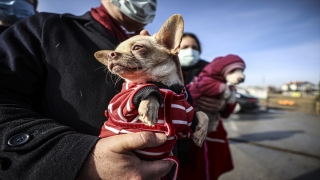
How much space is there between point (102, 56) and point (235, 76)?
7.35ft

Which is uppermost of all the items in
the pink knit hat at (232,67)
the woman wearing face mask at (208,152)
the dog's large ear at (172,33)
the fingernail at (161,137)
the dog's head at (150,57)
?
the dog's large ear at (172,33)

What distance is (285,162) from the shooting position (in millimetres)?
4395

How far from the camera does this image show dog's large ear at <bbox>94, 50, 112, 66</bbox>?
1284mm

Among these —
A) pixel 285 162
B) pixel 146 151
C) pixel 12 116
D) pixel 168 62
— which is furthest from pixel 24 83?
pixel 285 162

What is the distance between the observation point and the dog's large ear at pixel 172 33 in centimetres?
136

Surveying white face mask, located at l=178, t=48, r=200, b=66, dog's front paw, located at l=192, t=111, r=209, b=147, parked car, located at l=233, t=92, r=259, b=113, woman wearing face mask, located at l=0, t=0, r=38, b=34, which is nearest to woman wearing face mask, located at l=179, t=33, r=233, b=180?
white face mask, located at l=178, t=48, r=200, b=66

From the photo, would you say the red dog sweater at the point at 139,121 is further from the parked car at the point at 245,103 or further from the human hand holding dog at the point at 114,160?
the parked car at the point at 245,103

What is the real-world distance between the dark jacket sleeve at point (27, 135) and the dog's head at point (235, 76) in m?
2.46

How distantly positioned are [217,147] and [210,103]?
26.4 inches

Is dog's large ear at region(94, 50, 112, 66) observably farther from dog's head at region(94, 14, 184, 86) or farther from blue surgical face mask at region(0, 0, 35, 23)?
blue surgical face mask at region(0, 0, 35, 23)

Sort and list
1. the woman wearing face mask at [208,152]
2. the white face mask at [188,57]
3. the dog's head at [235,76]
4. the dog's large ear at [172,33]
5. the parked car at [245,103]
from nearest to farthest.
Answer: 1. the dog's large ear at [172,33]
2. the woman wearing face mask at [208,152]
3. the dog's head at [235,76]
4. the white face mask at [188,57]
5. the parked car at [245,103]

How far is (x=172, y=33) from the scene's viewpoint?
1.46m

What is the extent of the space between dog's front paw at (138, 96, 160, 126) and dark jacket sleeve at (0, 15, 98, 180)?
0.96 ft

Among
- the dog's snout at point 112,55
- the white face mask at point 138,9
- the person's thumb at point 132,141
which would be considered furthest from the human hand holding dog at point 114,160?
the white face mask at point 138,9
